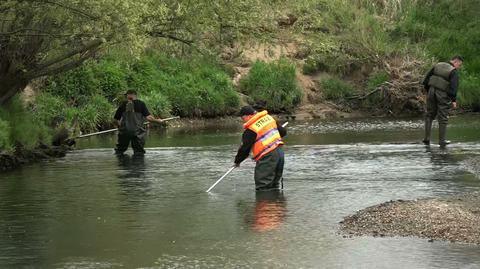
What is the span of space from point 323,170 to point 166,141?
10.2m

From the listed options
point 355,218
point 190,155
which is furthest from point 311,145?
point 355,218

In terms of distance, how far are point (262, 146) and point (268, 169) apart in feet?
1.28

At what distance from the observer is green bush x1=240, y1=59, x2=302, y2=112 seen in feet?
124

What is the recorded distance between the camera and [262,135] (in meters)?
15.4

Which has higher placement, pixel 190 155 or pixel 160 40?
pixel 160 40

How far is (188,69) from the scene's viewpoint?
127 ft

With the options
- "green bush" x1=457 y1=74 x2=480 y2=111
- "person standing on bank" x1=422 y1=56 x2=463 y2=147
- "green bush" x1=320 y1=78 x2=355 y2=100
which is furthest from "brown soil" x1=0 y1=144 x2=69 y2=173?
"green bush" x1=457 y1=74 x2=480 y2=111

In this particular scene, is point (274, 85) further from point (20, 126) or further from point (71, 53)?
point (20, 126)

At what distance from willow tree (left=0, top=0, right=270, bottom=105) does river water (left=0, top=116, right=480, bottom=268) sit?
2.33 metres

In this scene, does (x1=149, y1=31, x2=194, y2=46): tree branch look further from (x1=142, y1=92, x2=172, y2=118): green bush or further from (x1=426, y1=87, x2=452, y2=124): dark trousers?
(x1=142, y1=92, x2=172, y2=118): green bush

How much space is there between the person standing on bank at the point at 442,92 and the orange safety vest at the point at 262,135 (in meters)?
8.06

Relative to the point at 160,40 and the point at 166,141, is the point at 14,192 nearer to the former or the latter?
the point at 160,40

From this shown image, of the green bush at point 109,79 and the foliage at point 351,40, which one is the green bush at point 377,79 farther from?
the green bush at point 109,79

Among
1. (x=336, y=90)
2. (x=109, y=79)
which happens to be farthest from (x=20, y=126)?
(x=336, y=90)
